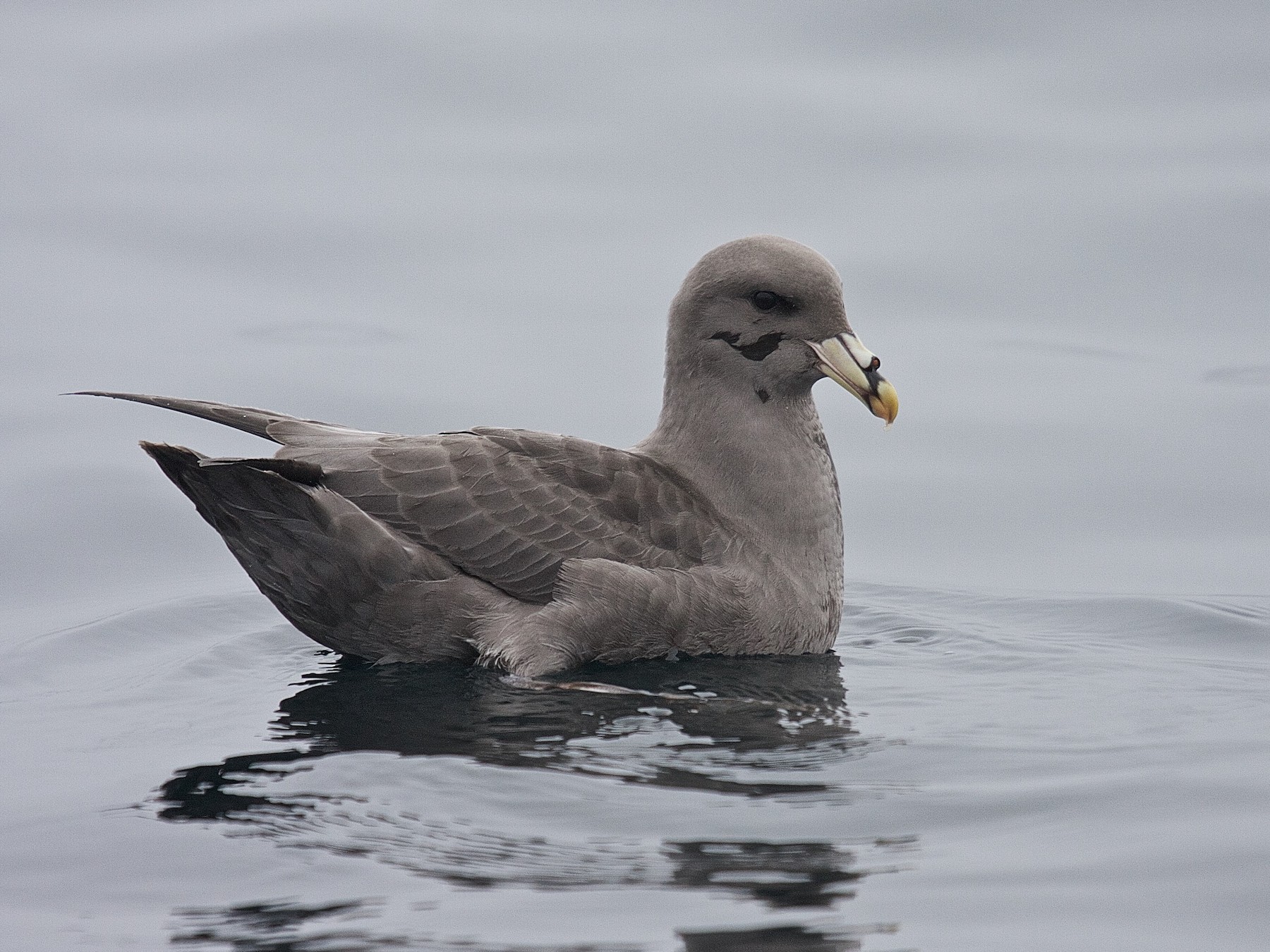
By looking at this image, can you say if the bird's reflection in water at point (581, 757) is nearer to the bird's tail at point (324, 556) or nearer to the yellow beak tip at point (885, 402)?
the bird's tail at point (324, 556)

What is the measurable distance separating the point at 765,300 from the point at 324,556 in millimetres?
1961

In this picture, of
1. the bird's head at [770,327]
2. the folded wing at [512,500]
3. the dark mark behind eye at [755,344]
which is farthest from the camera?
the dark mark behind eye at [755,344]

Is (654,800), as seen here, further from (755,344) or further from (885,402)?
(755,344)

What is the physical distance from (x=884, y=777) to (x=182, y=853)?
202 centimetres

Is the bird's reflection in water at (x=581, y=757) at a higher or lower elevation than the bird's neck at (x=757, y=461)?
lower

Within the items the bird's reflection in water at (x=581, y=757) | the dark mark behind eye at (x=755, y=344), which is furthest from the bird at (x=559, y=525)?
the bird's reflection in water at (x=581, y=757)

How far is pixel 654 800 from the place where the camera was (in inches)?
206

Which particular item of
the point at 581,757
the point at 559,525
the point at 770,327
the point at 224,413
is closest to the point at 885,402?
the point at 770,327

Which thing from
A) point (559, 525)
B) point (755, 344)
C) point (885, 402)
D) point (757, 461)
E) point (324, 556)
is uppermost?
point (755, 344)

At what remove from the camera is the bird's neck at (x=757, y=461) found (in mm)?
7336

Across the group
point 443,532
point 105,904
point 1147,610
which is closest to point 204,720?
point 443,532

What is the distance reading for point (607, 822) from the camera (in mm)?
5094

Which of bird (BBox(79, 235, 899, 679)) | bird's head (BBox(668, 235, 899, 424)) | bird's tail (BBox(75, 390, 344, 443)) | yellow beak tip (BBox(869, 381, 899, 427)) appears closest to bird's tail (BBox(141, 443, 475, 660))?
bird (BBox(79, 235, 899, 679))

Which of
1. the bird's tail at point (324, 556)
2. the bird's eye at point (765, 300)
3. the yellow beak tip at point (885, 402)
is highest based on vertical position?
the bird's eye at point (765, 300)
